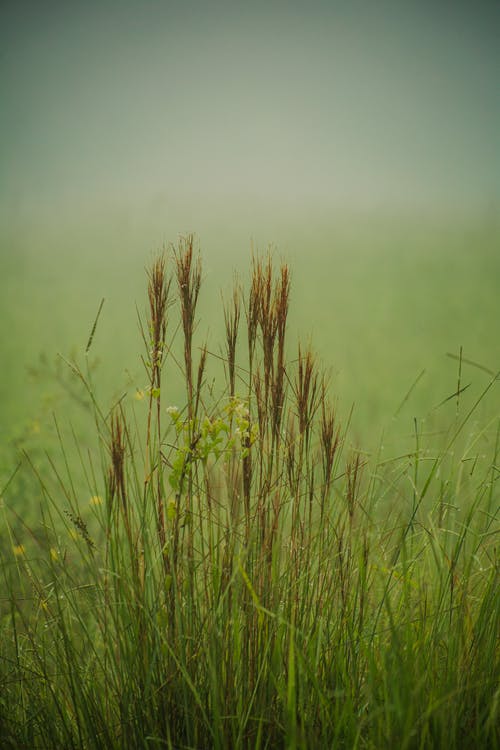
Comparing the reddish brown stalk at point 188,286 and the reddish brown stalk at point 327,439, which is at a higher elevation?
the reddish brown stalk at point 188,286

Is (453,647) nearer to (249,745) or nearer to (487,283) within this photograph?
(249,745)

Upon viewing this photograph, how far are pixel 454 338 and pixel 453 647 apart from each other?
3.43 meters

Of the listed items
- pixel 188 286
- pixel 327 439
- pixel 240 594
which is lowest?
pixel 240 594

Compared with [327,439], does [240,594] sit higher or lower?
lower

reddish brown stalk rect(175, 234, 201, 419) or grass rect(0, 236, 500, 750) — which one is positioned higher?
reddish brown stalk rect(175, 234, 201, 419)

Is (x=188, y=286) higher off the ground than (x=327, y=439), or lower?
higher

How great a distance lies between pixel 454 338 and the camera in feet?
13.8

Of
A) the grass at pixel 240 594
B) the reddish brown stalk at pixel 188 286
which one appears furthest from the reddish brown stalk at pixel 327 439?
the reddish brown stalk at pixel 188 286

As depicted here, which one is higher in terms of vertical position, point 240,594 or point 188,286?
point 188,286

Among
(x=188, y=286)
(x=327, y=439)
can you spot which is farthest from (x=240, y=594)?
(x=188, y=286)

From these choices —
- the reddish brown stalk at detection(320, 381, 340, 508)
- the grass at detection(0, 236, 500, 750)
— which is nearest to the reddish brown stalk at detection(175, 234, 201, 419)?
the grass at detection(0, 236, 500, 750)

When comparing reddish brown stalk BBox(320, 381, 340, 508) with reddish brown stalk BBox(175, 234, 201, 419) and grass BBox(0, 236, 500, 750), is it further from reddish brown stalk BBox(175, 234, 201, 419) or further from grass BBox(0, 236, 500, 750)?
reddish brown stalk BBox(175, 234, 201, 419)

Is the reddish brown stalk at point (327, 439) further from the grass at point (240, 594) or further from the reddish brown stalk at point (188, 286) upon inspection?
the reddish brown stalk at point (188, 286)

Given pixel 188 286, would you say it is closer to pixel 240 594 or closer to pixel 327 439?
pixel 327 439
